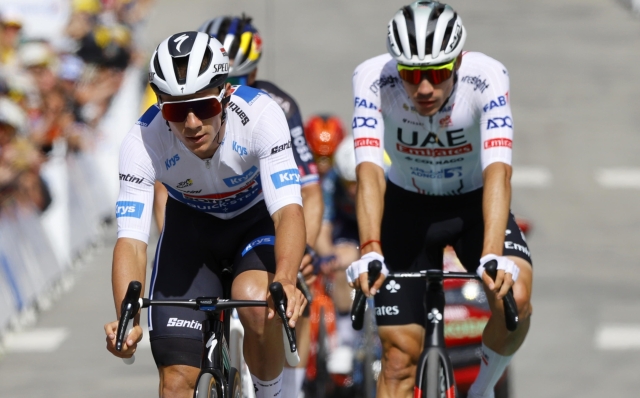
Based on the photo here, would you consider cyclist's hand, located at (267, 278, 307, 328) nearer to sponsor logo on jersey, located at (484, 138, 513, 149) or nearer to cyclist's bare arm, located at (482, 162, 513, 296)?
cyclist's bare arm, located at (482, 162, 513, 296)

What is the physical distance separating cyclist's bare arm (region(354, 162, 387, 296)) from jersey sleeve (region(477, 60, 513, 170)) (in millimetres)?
524

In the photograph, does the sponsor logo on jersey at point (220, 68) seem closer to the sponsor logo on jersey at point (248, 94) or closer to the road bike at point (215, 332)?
the sponsor logo on jersey at point (248, 94)

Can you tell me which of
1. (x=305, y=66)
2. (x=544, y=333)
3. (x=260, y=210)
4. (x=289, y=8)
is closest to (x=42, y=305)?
(x=544, y=333)

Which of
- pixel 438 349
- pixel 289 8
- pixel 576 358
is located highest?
pixel 289 8

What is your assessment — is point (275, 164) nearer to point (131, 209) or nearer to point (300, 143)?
point (131, 209)

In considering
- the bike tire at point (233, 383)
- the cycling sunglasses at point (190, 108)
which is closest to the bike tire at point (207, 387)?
the bike tire at point (233, 383)

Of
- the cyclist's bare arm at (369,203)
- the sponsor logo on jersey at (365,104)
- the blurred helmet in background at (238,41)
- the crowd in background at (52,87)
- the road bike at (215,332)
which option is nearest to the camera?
the road bike at (215,332)

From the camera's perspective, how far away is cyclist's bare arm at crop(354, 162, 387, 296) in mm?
5602

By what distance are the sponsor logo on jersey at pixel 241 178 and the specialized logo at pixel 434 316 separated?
3.58ft

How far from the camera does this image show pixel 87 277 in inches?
500

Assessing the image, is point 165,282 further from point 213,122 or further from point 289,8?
point 289,8

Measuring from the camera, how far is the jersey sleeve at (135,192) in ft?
17.5

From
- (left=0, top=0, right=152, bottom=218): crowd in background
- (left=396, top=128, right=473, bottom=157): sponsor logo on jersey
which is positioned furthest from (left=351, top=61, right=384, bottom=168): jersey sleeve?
(left=0, top=0, right=152, bottom=218): crowd in background

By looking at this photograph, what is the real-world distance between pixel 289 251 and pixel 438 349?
98 centimetres
